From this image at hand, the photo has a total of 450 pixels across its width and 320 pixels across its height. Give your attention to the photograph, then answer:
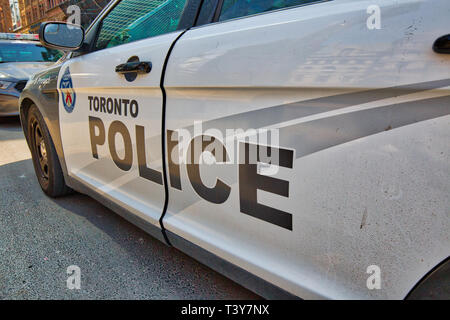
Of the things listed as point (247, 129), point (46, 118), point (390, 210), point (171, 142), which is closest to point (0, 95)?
point (46, 118)

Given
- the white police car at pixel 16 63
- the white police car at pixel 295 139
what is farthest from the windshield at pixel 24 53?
the white police car at pixel 295 139

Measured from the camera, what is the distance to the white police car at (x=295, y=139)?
2.57ft

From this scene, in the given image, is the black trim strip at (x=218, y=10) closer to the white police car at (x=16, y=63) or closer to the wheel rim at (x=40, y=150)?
the wheel rim at (x=40, y=150)

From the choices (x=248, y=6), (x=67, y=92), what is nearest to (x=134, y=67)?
(x=248, y=6)

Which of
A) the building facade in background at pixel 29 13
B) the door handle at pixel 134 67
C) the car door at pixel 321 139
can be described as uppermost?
the building facade in background at pixel 29 13

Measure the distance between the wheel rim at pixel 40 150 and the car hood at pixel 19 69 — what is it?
163 inches

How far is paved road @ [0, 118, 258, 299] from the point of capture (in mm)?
1623

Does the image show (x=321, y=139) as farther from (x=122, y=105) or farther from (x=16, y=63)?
(x=16, y=63)

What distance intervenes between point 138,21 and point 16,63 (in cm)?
639

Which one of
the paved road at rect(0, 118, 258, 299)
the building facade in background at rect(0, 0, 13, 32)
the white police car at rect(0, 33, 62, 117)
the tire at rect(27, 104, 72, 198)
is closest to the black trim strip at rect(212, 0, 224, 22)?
the paved road at rect(0, 118, 258, 299)

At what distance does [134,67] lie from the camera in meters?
1.52

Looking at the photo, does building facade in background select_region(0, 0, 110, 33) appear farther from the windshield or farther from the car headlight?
the car headlight

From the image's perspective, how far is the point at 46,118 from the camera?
2434mm
